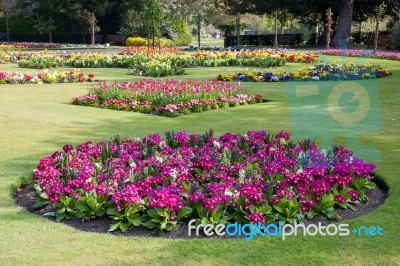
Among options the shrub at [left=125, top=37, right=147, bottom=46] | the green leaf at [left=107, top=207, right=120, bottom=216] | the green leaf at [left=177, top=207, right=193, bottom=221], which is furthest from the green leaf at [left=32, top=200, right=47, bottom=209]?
the shrub at [left=125, top=37, right=147, bottom=46]

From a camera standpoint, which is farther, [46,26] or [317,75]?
[46,26]

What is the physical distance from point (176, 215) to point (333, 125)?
4.80 meters

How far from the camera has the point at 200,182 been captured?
16.9ft

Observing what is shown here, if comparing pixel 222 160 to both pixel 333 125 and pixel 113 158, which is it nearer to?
pixel 113 158

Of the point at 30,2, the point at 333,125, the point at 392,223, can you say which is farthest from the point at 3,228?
the point at 30,2

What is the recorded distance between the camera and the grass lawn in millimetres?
3762

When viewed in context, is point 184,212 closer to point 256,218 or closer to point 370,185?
point 256,218

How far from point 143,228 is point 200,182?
1.03m

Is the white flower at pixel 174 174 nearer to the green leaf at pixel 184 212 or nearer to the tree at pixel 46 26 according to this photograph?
the green leaf at pixel 184 212

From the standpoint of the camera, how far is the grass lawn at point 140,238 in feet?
12.3

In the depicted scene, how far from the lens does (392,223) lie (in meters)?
4.39

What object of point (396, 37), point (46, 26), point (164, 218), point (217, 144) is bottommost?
point (164, 218)

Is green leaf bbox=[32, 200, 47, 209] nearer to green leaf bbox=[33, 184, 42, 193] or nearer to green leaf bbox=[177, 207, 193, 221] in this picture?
green leaf bbox=[33, 184, 42, 193]

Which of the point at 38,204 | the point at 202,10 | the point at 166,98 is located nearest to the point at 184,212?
the point at 38,204
